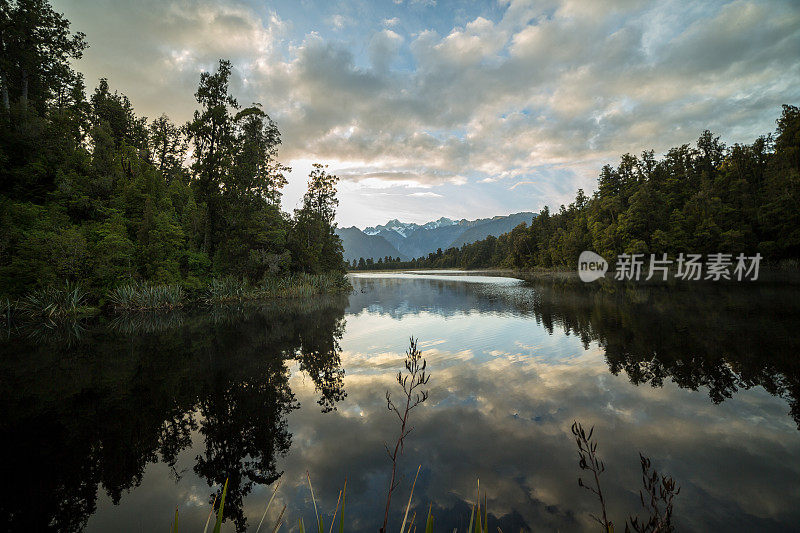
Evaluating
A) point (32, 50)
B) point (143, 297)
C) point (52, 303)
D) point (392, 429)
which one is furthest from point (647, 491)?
point (32, 50)

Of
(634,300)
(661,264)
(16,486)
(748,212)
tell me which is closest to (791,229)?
(748,212)

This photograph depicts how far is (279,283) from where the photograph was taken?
36.1 m

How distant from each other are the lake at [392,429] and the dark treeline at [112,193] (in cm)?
1243

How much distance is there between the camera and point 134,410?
24.5ft

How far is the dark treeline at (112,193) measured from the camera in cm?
2256

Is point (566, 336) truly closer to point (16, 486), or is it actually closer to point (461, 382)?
point (461, 382)

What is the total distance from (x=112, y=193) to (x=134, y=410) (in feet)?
98.4

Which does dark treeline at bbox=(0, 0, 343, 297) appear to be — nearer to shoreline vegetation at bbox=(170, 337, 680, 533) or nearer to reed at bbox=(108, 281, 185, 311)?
reed at bbox=(108, 281, 185, 311)

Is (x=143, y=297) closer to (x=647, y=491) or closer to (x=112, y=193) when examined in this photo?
(x=112, y=193)

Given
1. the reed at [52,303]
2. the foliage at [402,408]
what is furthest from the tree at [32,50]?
the foliage at [402,408]

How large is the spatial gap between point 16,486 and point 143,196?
103 feet

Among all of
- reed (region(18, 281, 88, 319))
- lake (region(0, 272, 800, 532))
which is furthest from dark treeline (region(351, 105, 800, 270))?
reed (region(18, 281, 88, 319))

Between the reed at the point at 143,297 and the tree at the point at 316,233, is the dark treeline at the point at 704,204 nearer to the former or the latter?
the tree at the point at 316,233

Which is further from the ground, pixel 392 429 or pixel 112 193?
pixel 112 193
